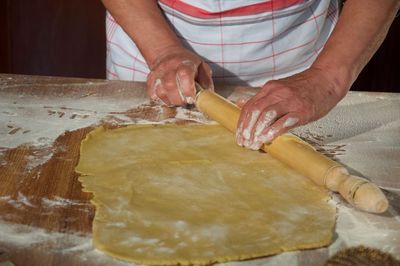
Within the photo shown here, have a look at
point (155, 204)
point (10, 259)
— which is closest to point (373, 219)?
point (155, 204)

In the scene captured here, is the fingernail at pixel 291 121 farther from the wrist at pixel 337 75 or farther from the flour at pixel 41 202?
the flour at pixel 41 202

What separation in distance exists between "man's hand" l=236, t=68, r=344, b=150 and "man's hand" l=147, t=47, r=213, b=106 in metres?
0.21

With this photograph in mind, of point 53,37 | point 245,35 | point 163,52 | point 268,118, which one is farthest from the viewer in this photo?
point 53,37

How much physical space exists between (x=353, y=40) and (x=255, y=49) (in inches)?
11.2

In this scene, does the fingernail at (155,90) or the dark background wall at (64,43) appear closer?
the fingernail at (155,90)

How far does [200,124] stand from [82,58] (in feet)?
5.56

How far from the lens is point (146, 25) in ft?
5.70

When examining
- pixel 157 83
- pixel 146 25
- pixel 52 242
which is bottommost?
pixel 52 242

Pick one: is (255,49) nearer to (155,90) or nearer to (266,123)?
(155,90)

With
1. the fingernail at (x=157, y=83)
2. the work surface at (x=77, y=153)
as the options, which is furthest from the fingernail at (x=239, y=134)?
the fingernail at (x=157, y=83)

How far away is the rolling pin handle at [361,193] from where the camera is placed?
1.21 metres

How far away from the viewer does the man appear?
146cm

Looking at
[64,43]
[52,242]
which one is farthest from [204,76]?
[64,43]

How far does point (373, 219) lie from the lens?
1.25 meters
